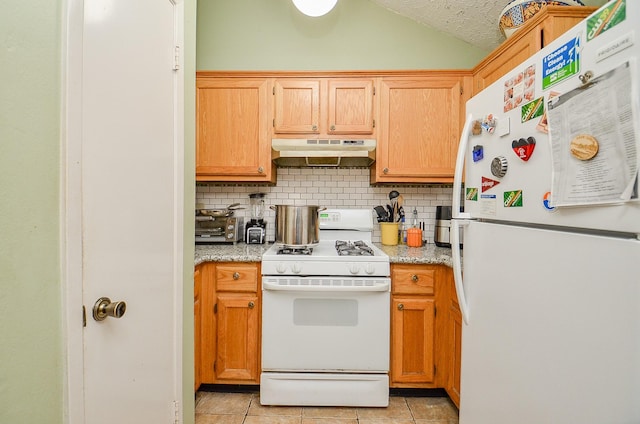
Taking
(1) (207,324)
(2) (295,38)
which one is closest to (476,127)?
(1) (207,324)

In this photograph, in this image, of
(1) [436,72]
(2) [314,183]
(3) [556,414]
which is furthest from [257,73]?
(3) [556,414]

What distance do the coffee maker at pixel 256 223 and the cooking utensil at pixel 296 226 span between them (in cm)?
43

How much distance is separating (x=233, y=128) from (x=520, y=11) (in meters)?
1.95

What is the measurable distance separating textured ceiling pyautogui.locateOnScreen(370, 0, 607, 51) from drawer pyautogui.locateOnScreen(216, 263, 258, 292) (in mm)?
2309

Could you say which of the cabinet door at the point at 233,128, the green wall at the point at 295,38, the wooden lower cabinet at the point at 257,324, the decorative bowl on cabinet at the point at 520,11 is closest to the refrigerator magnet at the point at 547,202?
the wooden lower cabinet at the point at 257,324

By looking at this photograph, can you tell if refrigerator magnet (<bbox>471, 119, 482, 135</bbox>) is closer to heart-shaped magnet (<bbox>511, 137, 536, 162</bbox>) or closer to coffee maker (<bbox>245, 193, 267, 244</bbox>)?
heart-shaped magnet (<bbox>511, 137, 536, 162</bbox>)

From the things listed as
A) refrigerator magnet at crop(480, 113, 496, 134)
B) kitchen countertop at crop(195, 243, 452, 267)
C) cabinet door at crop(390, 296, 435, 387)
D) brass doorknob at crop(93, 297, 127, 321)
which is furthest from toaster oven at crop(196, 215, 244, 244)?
refrigerator magnet at crop(480, 113, 496, 134)

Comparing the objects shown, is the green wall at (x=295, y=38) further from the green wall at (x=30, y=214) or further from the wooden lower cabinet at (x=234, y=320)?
the green wall at (x=30, y=214)

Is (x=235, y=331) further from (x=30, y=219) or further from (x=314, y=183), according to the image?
(x=30, y=219)

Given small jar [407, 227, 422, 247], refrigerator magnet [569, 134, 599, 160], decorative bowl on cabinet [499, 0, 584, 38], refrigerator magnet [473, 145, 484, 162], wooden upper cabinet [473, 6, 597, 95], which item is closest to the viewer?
refrigerator magnet [569, 134, 599, 160]

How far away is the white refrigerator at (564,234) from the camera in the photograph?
0.60 metres

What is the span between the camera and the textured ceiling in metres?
2.15

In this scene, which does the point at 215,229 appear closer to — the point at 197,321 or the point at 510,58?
the point at 197,321

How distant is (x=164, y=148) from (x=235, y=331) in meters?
1.34
